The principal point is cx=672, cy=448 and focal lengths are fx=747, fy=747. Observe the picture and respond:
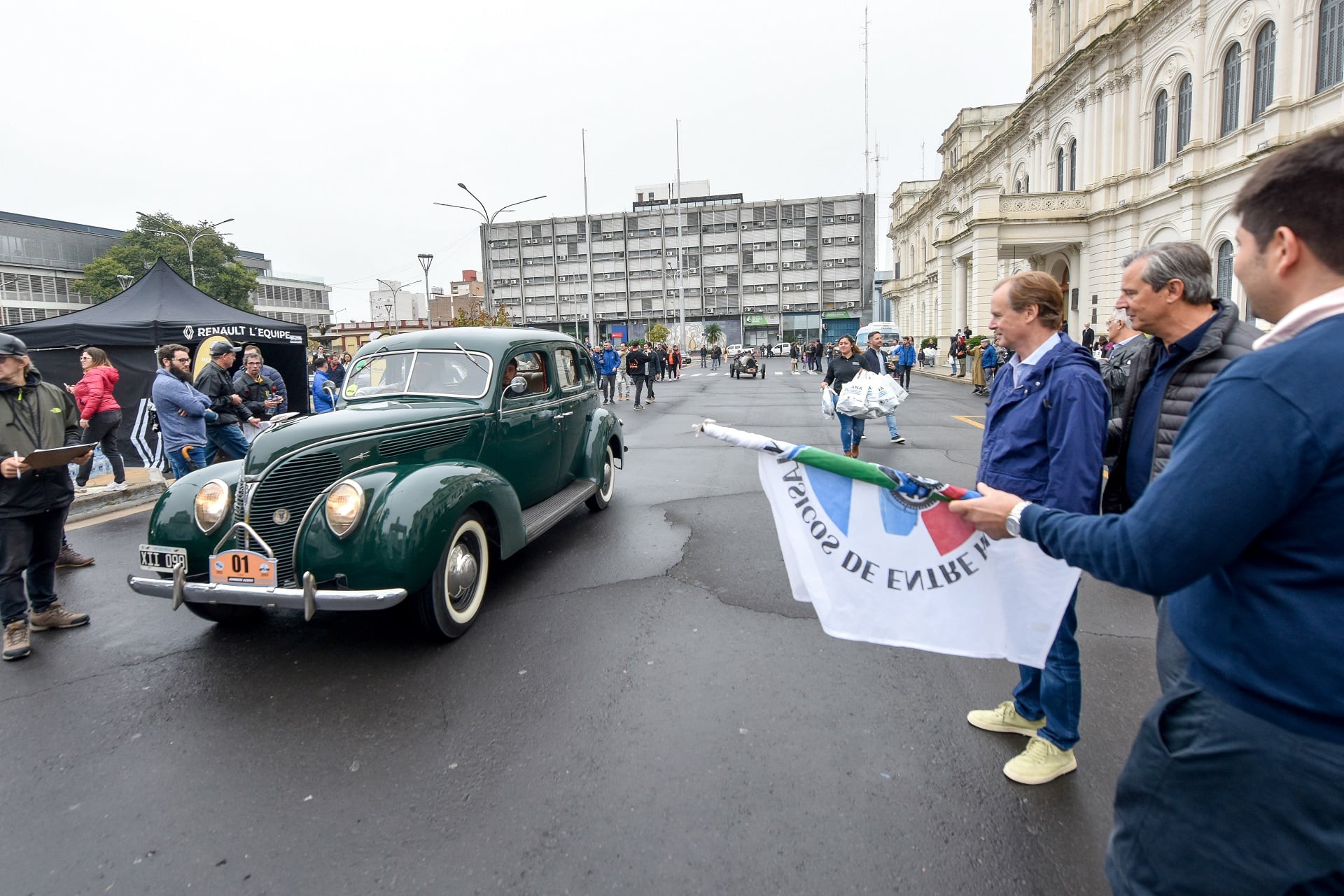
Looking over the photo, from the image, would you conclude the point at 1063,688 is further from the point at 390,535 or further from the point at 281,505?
the point at 281,505

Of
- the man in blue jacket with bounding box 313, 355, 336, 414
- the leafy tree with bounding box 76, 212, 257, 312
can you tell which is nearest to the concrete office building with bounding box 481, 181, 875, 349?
the leafy tree with bounding box 76, 212, 257, 312

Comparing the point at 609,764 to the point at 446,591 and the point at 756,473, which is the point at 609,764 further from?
the point at 756,473

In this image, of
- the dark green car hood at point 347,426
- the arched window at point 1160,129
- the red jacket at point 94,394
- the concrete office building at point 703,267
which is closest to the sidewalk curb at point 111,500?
the red jacket at point 94,394

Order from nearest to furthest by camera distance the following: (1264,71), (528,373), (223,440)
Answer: (528,373)
(223,440)
(1264,71)

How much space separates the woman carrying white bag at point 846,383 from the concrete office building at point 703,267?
81695 millimetres

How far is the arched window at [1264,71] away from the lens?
67.3 feet

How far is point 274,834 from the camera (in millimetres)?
2768

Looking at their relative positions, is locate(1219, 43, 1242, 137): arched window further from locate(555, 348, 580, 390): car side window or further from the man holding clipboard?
the man holding clipboard

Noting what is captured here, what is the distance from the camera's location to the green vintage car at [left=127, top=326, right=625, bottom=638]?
161 inches

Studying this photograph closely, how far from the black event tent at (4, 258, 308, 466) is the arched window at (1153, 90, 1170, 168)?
96.3 feet

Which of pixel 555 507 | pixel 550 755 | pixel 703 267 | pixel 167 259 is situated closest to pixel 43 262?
pixel 167 259

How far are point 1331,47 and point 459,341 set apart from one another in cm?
2348

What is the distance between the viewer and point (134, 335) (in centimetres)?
1121

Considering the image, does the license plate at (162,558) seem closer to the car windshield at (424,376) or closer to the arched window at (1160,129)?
the car windshield at (424,376)
